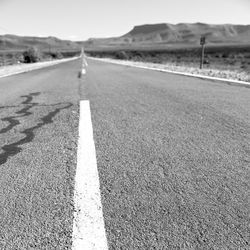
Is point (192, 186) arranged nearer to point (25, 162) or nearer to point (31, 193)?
point (31, 193)

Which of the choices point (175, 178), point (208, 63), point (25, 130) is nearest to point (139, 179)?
point (175, 178)

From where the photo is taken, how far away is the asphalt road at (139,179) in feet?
5.38

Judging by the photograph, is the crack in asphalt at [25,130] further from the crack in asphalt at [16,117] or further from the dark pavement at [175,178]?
the dark pavement at [175,178]

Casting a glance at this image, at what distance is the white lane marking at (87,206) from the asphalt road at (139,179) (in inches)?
1.9

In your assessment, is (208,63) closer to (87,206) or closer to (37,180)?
(37,180)

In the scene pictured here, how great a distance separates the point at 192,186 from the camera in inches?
86.4

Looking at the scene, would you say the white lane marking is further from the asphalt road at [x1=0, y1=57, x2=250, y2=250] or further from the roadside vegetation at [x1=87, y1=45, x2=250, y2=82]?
the roadside vegetation at [x1=87, y1=45, x2=250, y2=82]

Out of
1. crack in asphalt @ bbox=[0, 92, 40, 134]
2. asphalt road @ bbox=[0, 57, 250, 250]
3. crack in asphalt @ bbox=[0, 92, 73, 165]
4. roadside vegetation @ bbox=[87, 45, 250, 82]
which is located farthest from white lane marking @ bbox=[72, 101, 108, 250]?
roadside vegetation @ bbox=[87, 45, 250, 82]

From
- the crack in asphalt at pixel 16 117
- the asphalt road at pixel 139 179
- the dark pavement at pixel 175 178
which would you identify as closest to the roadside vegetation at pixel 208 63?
the dark pavement at pixel 175 178

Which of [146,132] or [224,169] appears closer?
[224,169]

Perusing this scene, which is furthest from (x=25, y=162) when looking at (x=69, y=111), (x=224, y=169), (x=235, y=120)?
(x=235, y=120)

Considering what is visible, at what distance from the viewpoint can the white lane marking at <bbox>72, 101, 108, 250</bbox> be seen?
5.15ft

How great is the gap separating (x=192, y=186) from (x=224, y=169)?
19.8 inches

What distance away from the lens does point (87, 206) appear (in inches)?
75.5
